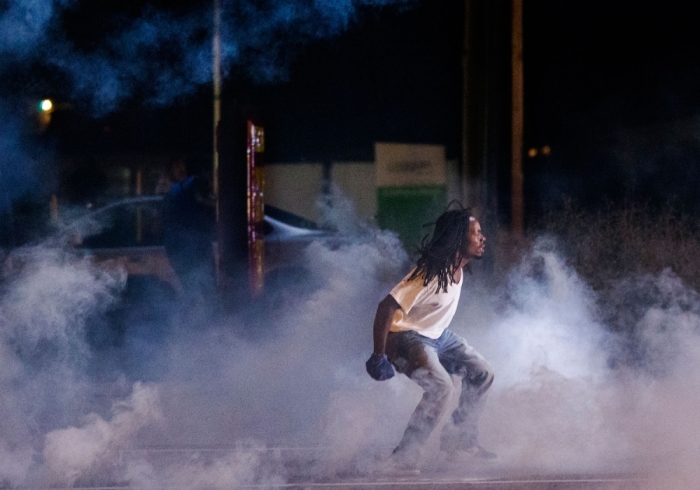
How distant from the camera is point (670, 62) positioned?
13102mm

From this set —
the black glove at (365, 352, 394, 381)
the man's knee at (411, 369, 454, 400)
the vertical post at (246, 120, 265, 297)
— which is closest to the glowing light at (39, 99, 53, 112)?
the vertical post at (246, 120, 265, 297)

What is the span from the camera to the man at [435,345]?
455 cm

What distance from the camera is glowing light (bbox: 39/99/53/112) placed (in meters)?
9.67

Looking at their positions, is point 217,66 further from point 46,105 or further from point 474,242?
point 474,242

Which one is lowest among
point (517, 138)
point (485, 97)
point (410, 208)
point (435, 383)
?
point (435, 383)

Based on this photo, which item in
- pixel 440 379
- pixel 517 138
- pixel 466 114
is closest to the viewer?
pixel 440 379

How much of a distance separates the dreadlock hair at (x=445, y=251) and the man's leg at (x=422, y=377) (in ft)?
1.01

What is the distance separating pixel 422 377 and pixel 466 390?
1.37ft

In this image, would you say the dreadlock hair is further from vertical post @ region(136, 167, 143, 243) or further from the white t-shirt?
vertical post @ region(136, 167, 143, 243)

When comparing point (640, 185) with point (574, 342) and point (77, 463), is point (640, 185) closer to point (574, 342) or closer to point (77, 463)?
point (574, 342)

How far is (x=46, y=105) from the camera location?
973 cm

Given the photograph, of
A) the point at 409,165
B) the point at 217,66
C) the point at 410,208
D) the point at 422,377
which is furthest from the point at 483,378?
the point at 409,165

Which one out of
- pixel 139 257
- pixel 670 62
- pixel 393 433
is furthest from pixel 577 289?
pixel 670 62

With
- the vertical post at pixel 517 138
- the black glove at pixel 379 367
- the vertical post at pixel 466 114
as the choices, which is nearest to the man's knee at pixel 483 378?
the black glove at pixel 379 367
